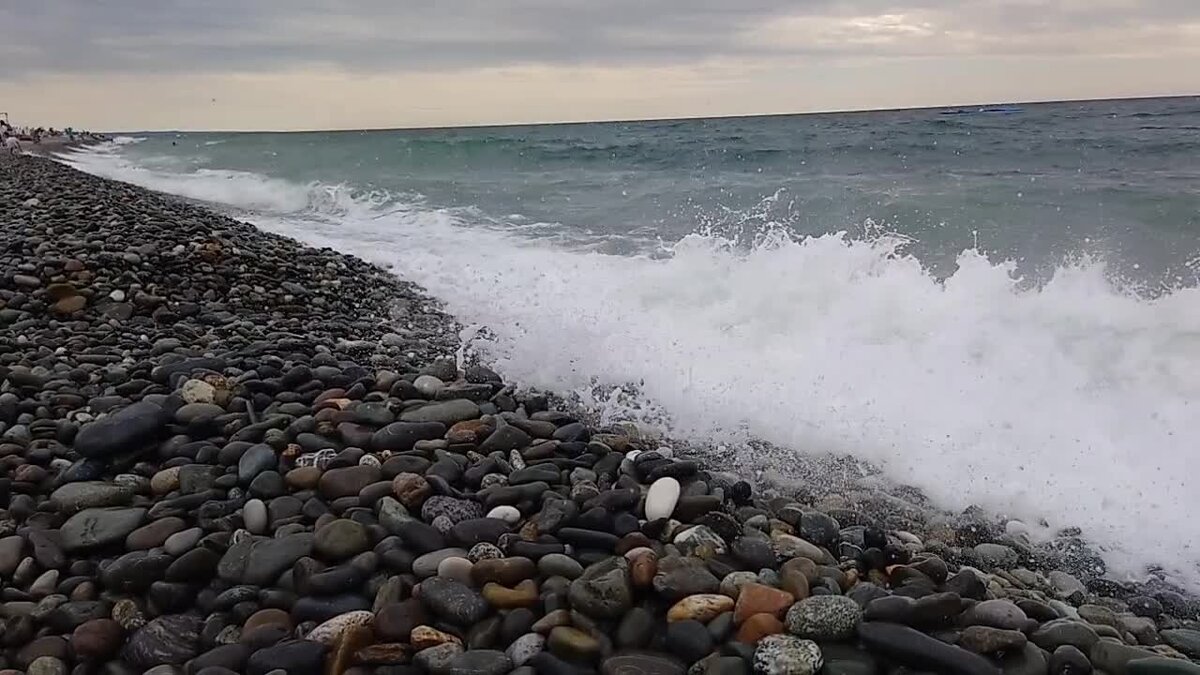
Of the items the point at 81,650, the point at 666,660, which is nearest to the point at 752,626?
the point at 666,660

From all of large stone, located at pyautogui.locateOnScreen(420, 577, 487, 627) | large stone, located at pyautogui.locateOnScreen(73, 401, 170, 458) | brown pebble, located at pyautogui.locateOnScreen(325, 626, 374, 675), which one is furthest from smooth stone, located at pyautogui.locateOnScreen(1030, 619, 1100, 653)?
large stone, located at pyautogui.locateOnScreen(73, 401, 170, 458)

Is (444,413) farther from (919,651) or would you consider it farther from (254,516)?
(919,651)

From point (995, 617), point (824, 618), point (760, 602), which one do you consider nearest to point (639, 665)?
point (760, 602)

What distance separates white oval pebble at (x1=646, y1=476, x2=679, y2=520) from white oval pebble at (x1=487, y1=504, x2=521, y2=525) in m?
0.44

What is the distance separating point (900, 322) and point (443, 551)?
379 cm

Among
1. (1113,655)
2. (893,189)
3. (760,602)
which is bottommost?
(1113,655)

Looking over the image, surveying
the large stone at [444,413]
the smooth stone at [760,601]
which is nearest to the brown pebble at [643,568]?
the smooth stone at [760,601]

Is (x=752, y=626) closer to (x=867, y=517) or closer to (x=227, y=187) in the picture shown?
(x=867, y=517)

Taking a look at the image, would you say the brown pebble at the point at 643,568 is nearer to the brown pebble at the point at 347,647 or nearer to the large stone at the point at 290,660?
the brown pebble at the point at 347,647

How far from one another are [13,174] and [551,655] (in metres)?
16.1

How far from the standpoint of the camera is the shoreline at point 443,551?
88.4 inches

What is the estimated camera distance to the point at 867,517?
3.24 metres

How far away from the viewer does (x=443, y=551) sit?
2594 mm

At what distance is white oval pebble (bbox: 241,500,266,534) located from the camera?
2.79 metres
